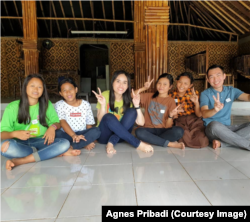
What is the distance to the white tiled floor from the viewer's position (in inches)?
45.5

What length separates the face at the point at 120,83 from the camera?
218 cm

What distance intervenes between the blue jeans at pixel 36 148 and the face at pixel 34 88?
39 cm

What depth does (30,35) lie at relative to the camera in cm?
518

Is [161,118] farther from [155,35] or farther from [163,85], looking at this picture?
[155,35]

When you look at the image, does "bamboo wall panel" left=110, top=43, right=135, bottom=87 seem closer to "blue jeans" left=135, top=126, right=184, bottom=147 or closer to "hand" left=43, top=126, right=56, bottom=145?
"blue jeans" left=135, top=126, right=184, bottom=147

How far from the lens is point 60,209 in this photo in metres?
1.13

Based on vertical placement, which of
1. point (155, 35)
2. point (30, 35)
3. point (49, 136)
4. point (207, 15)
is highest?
point (207, 15)

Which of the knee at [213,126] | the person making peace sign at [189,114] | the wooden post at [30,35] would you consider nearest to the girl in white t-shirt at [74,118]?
the person making peace sign at [189,114]

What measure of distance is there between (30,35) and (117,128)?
164 inches

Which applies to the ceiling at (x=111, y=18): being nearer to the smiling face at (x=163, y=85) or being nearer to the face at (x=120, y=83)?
the smiling face at (x=163, y=85)

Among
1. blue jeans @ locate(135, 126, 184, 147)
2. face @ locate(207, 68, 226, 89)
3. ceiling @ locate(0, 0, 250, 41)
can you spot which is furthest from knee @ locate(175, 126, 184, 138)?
ceiling @ locate(0, 0, 250, 41)

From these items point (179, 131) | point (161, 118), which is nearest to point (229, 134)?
point (179, 131)

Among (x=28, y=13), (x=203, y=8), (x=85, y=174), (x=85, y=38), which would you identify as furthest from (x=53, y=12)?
(x=85, y=174)

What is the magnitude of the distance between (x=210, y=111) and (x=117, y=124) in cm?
89
